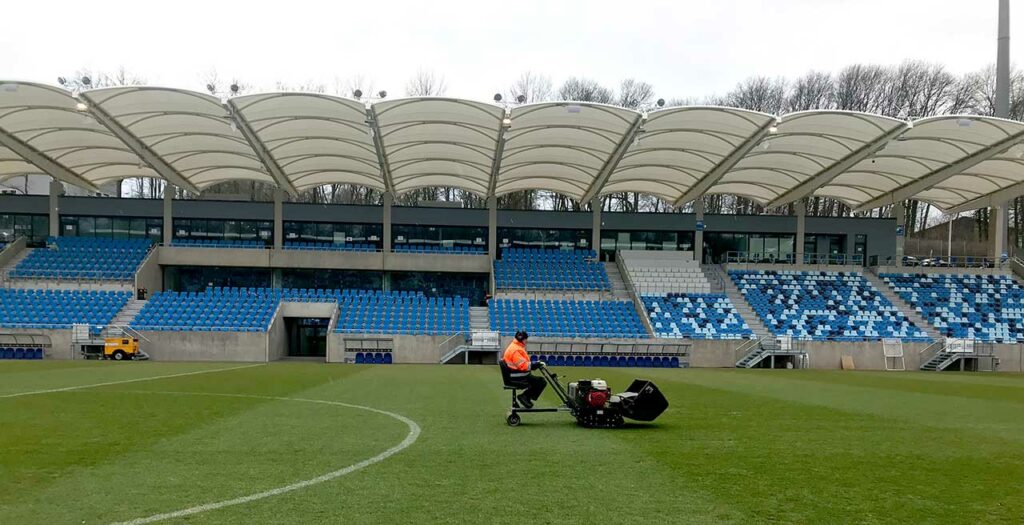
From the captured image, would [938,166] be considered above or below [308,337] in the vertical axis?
above

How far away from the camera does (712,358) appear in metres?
34.0

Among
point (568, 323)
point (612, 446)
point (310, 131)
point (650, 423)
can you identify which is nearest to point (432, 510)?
point (612, 446)

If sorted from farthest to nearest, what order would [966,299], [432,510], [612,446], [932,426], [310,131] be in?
[966,299]
[310,131]
[932,426]
[612,446]
[432,510]

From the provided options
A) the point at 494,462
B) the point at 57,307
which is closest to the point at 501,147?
the point at 57,307

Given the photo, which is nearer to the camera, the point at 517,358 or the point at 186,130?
the point at 517,358

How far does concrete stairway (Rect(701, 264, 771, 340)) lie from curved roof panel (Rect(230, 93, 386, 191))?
2073 centimetres

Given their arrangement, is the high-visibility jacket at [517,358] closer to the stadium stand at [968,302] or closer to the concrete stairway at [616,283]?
the concrete stairway at [616,283]

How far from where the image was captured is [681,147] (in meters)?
33.5

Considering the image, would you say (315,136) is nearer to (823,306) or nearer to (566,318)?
(566,318)

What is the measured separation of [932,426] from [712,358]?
2293cm

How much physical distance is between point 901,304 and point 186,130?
38.1m

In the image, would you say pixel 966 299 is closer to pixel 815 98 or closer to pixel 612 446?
pixel 815 98

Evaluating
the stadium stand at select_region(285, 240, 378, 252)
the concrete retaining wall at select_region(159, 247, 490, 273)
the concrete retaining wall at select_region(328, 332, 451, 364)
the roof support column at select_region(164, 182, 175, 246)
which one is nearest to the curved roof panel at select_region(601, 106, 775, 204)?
the concrete retaining wall at select_region(159, 247, 490, 273)

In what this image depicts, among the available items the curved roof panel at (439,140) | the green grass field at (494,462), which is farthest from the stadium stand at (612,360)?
the green grass field at (494,462)
